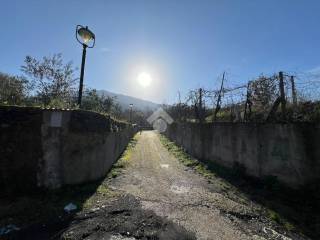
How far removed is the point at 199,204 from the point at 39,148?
429cm

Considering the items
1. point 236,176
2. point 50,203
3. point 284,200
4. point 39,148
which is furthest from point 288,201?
point 39,148

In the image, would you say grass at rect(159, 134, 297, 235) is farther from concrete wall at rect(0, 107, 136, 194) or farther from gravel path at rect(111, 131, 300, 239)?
concrete wall at rect(0, 107, 136, 194)

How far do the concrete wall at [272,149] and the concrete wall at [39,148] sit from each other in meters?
5.49

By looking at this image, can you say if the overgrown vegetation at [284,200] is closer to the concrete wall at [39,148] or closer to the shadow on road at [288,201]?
the shadow on road at [288,201]

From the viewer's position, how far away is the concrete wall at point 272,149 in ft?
18.8

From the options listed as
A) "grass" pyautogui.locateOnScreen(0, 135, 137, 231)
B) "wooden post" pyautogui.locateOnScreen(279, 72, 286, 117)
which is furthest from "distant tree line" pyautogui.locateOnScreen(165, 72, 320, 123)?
"grass" pyautogui.locateOnScreen(0, 135, 137, 231)

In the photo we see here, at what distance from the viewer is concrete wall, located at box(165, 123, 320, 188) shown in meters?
5.73

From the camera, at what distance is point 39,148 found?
5812 mm

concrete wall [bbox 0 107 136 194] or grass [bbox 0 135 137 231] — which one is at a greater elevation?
concrete wall [bbox 0 107 136 194]

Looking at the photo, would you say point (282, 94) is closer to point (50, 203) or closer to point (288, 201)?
point (288, 201)

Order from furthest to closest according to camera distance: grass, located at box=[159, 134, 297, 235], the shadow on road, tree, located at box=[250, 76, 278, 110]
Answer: tree, located at box=[250, 76, 278, 110] → grass, located at box=[159, 134, 297, 235] → the shadow on road

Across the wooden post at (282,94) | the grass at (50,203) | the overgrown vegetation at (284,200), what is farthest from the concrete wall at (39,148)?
the wooden post at (282,94)

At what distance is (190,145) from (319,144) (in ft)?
30.4

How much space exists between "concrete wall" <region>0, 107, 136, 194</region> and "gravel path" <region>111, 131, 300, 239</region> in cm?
165
